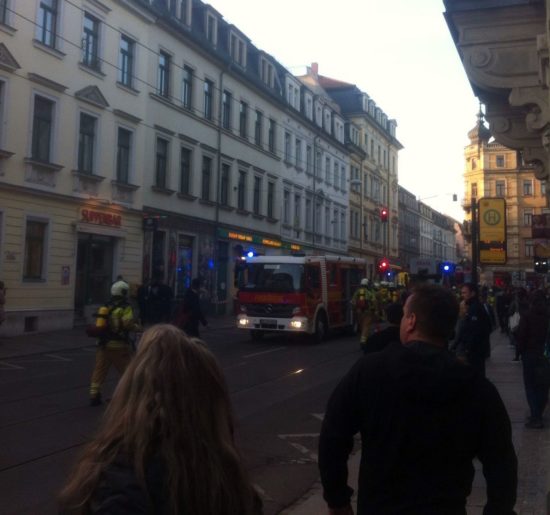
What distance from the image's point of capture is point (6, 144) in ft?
71.3

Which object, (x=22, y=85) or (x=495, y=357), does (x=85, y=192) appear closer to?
(x=22, y=85)

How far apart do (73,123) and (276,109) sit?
1971cm

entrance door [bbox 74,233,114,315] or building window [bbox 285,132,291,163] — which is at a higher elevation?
building window [bbox 285,132,291,163]

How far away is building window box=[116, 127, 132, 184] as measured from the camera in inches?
1088

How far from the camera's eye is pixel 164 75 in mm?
31016

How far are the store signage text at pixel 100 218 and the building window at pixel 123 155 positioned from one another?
1.53 meters

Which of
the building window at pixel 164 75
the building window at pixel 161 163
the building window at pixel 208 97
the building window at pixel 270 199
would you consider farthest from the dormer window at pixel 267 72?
the building window at pixel 161 163

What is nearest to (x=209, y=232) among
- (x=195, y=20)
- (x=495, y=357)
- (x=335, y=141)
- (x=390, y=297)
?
(x=195, y=20)

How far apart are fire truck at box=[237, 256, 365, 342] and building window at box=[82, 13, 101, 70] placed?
934cm

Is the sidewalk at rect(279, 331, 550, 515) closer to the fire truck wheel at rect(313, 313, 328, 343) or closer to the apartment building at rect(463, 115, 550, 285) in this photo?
the fire truck wheel at rect(313, 313, 328, 343)

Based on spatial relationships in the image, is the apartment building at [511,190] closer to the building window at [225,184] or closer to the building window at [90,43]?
the building window at [225,184]

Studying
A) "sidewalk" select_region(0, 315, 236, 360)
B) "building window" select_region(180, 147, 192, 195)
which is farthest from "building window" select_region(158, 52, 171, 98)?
"sidewalk" select_region(0, 315, 236, 360)

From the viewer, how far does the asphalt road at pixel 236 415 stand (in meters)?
6.75

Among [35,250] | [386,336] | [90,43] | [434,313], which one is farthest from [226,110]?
[434,313]
